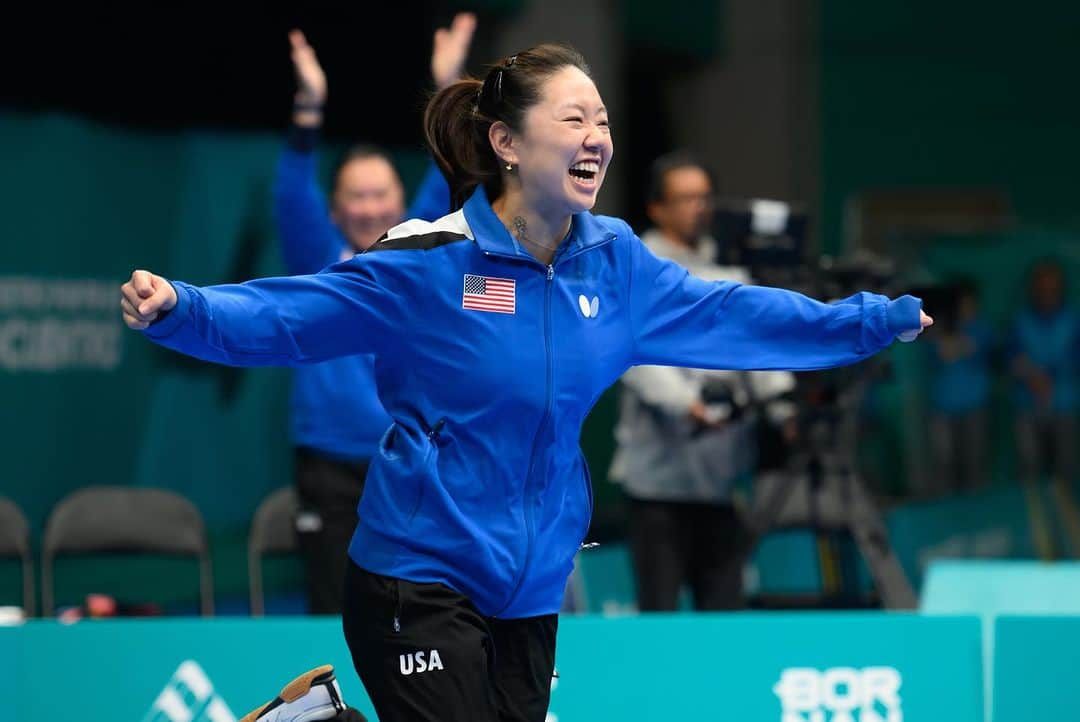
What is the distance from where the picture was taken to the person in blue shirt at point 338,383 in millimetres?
5105

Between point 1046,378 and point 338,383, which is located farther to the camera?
point 1046,378

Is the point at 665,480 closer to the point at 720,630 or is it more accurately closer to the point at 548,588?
the point at 720,630

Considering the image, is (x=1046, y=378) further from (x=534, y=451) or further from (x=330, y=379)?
(x=534, y=451)

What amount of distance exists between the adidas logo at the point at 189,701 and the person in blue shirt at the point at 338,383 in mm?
982

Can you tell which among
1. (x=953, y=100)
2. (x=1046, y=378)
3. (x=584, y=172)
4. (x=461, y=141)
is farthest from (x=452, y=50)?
(x=953, y=100)

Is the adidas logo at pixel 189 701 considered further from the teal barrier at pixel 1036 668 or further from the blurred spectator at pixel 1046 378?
the blurred spectator at pixel 1046 378

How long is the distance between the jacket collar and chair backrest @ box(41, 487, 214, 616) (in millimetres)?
3321

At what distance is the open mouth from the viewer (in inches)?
119

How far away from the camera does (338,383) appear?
16.9 ft

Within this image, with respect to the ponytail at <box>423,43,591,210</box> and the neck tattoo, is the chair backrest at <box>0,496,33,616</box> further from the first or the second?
the neck tattoo

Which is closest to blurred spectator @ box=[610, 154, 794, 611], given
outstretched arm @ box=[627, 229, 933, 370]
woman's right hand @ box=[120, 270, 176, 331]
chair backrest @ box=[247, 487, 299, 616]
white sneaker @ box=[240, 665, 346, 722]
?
chair backrest @ box=[247, 487, 299, 616]

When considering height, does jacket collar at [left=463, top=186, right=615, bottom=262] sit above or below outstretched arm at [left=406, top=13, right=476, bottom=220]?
below

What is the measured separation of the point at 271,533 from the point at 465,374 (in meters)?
3.66

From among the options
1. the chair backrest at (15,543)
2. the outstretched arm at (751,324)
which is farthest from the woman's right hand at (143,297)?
the chair backrest at (15,543)
